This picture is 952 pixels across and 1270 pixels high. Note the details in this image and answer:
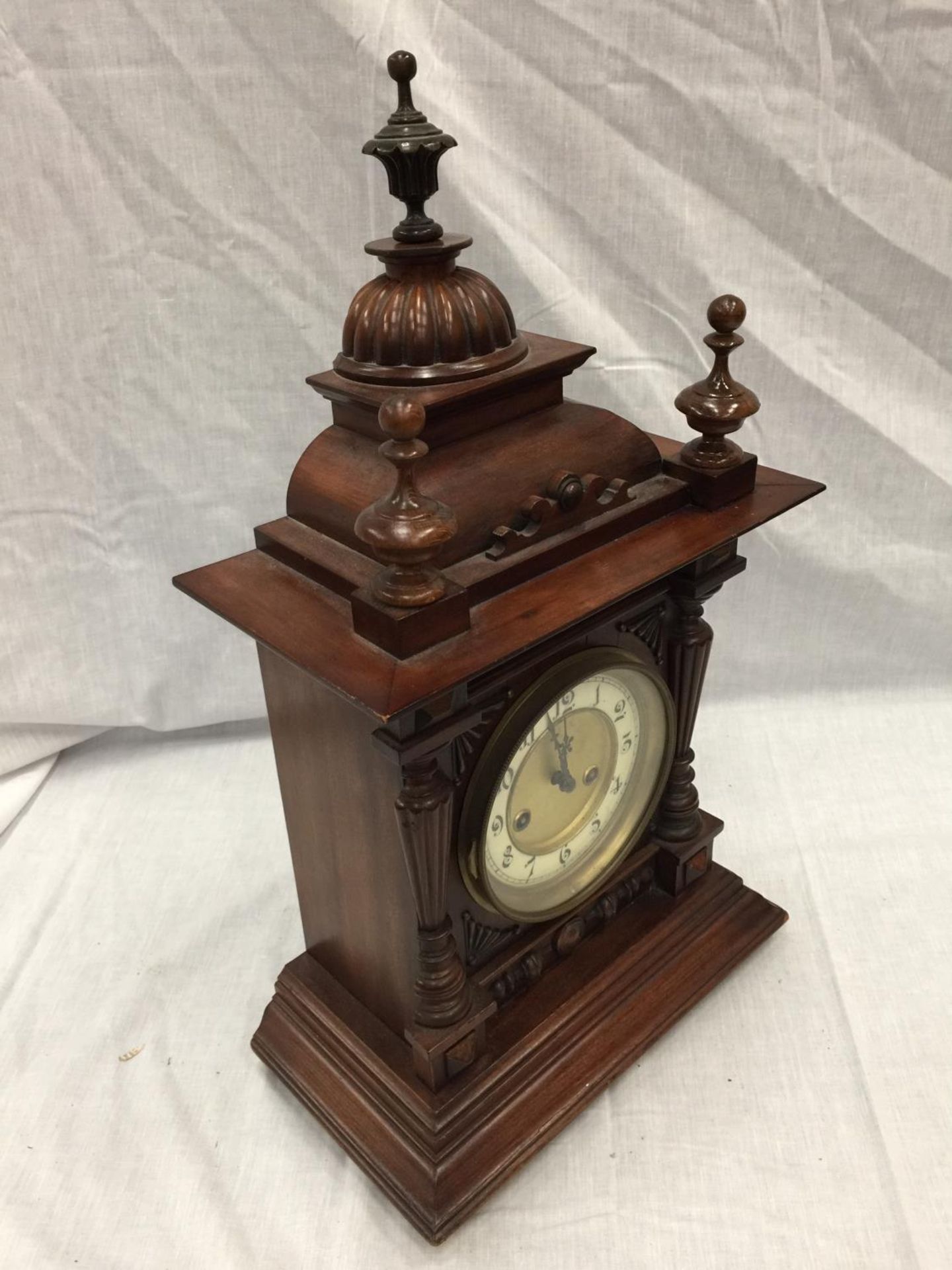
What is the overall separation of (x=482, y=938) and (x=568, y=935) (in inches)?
6.7

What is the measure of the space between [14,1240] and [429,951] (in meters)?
0.58

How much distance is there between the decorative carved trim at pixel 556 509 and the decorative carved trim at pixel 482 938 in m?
0.41

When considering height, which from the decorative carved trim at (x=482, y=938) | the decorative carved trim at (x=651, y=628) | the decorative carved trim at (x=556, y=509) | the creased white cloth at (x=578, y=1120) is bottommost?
the creased white cloth at (x=578, y=1120)

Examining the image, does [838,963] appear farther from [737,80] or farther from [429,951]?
[737,80]

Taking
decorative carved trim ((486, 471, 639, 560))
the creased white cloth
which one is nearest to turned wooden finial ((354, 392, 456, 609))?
decorative carved trim ((486, 471, 639, 560))

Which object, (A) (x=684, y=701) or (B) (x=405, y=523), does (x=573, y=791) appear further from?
(B) (x=405, y=523)

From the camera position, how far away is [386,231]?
1611 millimetres

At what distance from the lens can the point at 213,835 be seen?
1.81 metres

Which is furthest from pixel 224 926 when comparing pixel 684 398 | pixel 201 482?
pixel 684 398

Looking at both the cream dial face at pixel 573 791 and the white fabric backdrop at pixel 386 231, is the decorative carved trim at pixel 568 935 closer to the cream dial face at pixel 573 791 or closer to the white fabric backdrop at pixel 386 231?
the cream dial face at pixel 573 791

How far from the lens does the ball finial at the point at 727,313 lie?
1.14 m

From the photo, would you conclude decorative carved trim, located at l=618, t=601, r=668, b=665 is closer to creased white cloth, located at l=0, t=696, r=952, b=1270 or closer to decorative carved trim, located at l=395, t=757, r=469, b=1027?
decorative carved trim, located at l=395, t=757, r=469, b=1027

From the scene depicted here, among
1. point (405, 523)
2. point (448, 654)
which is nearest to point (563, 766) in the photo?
point (448, 654)

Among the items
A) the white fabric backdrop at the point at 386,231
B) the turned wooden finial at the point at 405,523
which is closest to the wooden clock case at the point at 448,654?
the turned wooden finial at the point at 405,523
